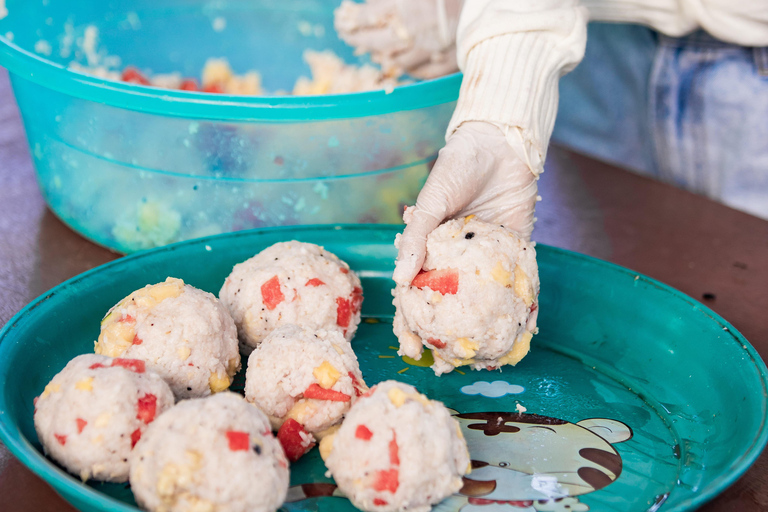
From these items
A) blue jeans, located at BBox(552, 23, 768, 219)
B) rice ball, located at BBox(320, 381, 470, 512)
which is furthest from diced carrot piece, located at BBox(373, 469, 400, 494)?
blue jeans, located at BBox(552, 23, 768, 219)

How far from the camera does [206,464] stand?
755mm

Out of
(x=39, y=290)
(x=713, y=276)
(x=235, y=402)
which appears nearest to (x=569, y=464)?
(x=235, y=402)

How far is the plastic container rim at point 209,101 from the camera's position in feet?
3.82

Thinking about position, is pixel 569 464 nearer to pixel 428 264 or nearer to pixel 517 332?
pixel 517 332

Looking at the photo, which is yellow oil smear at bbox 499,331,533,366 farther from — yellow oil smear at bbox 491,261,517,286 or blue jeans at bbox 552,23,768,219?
blue jeans at bbox 552,23,768,219

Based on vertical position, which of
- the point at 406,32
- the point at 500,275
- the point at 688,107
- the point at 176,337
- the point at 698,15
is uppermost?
the point at 698,15

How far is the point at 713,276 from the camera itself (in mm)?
1436

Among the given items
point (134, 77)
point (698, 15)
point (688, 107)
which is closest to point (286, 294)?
point (134, 77)

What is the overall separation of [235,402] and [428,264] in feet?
1.22

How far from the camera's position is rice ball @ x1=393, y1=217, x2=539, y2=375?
1.01 metres

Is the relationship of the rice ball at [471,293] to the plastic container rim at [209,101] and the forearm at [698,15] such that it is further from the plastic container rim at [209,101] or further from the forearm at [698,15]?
the forearm at [698,15]

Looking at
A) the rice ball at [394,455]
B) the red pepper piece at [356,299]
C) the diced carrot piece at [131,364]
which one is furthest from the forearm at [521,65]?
the diced carrot piece at [131,364]

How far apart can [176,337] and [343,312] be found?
29 cm

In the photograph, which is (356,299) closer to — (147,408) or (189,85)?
(147,408)
